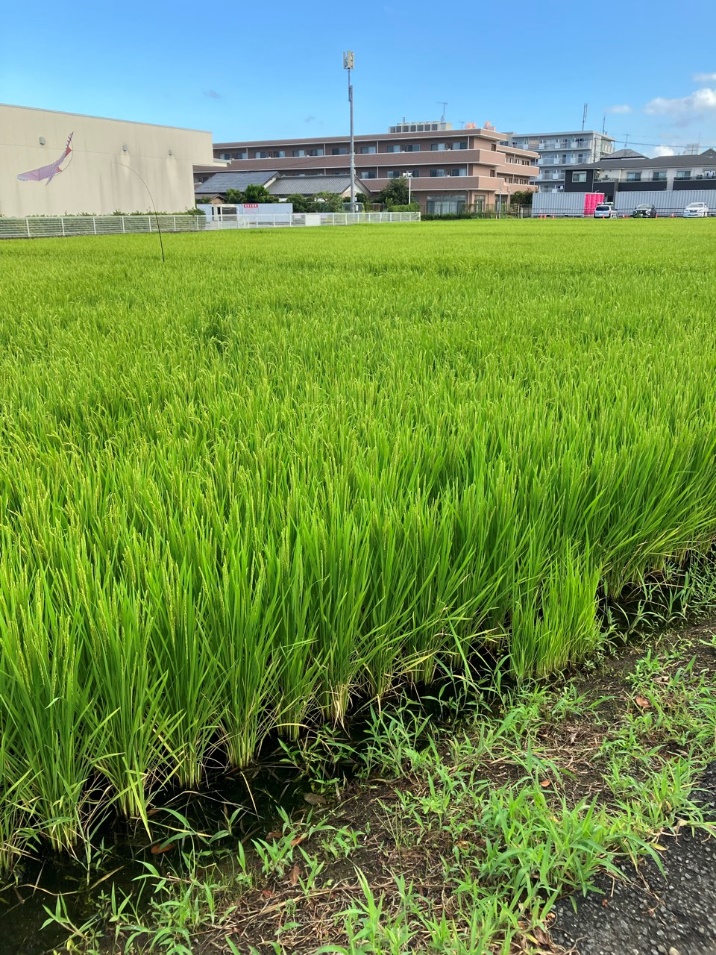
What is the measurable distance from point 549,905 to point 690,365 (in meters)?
2.44

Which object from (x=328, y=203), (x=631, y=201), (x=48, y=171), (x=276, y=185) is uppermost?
(x=276, y=185)

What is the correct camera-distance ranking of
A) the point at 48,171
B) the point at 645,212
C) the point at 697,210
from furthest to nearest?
1. the point at 645,212
2. the point at 697,210
3. the point at 48,171

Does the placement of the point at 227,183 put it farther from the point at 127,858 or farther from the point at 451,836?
the point at 451,836

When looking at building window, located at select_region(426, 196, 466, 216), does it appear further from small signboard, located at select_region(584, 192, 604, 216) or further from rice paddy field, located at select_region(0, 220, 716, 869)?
rice paddy field, located at select_region(0, 220, 716, 869)

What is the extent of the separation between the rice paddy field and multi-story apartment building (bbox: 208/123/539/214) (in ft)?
202

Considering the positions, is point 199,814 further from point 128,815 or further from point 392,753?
point 392,753

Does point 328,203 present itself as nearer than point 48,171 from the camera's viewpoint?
No

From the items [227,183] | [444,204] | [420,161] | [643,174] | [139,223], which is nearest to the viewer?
[139,223]

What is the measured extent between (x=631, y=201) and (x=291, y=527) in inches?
2536

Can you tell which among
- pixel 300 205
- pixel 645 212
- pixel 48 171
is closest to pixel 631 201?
pixel 645 212

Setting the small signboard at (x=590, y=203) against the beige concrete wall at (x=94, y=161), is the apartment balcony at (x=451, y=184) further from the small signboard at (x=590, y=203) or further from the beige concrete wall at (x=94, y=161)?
the beige concrete wall at (x=94, y=161)

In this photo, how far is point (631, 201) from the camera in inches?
2226

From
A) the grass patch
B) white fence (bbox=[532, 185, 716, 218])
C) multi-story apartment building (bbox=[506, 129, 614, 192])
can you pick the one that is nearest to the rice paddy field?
the grass patch

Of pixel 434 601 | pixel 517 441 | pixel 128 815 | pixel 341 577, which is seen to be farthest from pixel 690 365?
pixel 128 815
